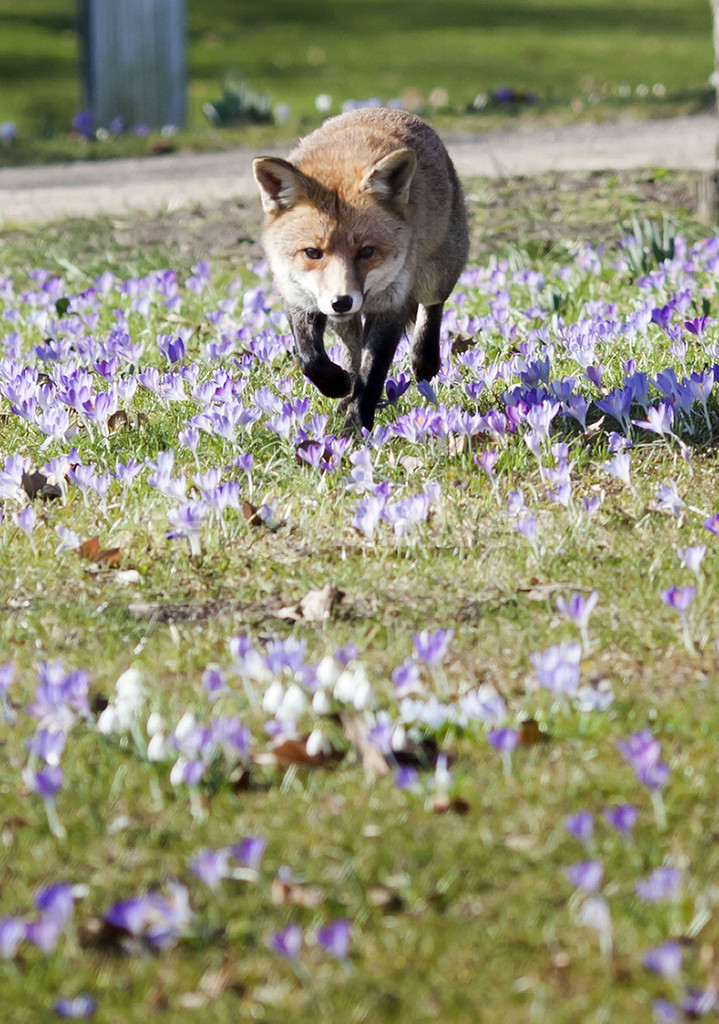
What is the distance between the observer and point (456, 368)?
535cm

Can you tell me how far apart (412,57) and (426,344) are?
16860 millimetres

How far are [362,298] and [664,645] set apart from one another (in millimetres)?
1961

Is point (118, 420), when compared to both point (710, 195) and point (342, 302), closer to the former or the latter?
point (342, 302)

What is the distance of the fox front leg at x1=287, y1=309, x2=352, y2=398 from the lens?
4.82 m

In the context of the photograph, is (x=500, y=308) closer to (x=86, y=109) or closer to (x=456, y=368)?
(x=456, y=368)

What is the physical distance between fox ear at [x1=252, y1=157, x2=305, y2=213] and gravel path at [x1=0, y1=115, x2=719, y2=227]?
4.73m

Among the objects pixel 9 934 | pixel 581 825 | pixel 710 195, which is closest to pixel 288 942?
pixel 9 934

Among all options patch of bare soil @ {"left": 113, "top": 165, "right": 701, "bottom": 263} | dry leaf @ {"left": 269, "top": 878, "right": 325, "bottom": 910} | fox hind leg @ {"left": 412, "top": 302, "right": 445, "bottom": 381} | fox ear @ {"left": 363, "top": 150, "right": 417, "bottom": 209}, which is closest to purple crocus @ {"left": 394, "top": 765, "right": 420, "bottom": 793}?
dry leaf @ {"left": 269, "top": 878, "right": 325, "bottom": 910}

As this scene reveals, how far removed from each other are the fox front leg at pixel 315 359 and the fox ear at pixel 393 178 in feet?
1.71

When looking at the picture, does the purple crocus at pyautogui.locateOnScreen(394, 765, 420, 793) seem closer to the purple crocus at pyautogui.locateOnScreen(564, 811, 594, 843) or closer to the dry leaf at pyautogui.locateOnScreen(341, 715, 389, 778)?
the dry leaf at pyautogui.locateOnScreen(341, 715, 389, 778)

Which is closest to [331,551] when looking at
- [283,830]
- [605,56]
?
[283,830]

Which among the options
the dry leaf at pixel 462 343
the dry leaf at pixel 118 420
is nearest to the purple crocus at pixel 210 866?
the dry leaf at pixel 118 420

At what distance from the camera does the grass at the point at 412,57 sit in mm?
14555

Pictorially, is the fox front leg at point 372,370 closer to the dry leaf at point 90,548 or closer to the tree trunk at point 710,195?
the dry leaf at point 90,548
